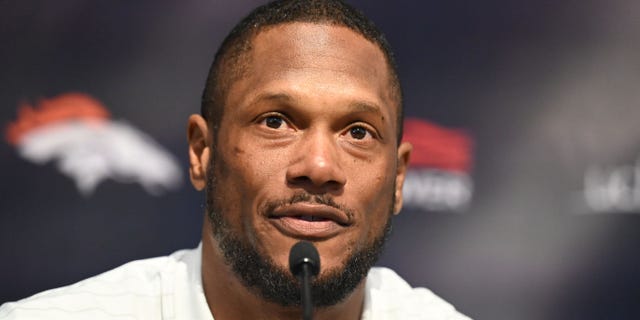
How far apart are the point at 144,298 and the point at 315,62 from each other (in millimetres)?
786

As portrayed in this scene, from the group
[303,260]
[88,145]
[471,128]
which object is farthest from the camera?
[471,128]

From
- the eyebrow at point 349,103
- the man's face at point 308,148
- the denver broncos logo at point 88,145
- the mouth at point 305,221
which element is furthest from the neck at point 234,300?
the denver broncos logo at point 88,145

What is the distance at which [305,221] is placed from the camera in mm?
1743

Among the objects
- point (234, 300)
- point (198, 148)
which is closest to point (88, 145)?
point (198, 148)

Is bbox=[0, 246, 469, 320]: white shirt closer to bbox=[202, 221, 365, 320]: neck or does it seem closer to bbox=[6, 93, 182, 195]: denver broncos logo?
bbox=[202, 221, 365, 320]: neck

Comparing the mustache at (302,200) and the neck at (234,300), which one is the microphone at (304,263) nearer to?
the mustache at (302,200)

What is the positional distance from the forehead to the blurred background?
79 cm

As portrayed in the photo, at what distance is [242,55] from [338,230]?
0.54 metres

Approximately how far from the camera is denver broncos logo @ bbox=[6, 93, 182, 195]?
2596 mm

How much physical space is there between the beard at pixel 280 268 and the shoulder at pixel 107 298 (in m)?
0.31

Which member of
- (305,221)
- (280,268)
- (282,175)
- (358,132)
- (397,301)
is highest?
(358,132)

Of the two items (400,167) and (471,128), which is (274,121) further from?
(471,128)

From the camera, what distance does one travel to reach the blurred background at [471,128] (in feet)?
8.68

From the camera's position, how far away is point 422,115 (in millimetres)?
2846
